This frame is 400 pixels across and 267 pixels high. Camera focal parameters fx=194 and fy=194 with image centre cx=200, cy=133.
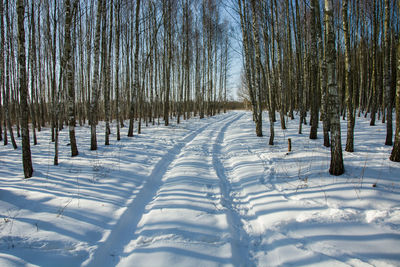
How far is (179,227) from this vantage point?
3.34 m

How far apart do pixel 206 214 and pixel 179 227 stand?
Result: 2.11ft

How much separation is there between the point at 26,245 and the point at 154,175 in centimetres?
338

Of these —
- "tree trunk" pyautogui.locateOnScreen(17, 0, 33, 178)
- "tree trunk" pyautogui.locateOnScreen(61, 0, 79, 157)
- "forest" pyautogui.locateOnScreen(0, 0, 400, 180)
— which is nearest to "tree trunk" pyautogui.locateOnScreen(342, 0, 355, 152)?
"forest" pyautogui.locateOnScreen(0, 0, 400, 180)

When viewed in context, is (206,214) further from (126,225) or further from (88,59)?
(88,59)

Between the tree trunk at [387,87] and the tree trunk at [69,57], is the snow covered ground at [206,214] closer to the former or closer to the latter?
the tree trunk at [387,87]

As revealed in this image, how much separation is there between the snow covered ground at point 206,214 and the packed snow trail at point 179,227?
17 millimetres

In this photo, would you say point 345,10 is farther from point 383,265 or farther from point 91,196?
point 91,196

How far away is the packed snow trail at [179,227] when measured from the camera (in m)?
2.75

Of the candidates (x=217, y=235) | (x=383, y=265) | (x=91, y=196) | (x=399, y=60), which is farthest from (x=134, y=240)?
(x=399, y=60)

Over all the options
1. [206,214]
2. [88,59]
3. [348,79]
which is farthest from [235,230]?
[88,59]

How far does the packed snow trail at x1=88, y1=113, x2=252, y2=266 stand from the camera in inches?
108

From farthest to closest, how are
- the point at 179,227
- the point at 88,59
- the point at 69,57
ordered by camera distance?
the point at 88,59 < the point at 69,57 < the point at 179,227

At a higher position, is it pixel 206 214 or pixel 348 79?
pixel 348 79

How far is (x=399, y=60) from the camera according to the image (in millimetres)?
5105
